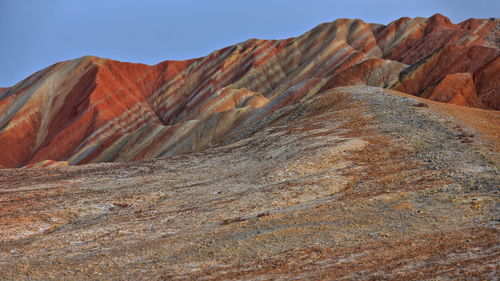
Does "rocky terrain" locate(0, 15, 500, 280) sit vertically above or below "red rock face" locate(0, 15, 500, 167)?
below

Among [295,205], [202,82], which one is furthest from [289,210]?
[202,82]

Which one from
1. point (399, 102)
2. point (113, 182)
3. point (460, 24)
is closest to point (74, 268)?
point (113, 182)

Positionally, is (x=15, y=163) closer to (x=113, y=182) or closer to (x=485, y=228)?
(x=113, y=182)

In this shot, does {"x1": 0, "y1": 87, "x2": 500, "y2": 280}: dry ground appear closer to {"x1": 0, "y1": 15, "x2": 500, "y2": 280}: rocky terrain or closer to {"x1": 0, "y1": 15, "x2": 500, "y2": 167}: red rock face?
{"x1": 0, "y1": 15, "x2": 500, "y2": 280}: rocky terrain

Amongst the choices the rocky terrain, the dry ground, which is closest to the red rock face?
the rocky terrain

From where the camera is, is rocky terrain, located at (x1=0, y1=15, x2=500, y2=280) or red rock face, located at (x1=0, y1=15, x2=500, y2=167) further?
red rock face, located at (x1=0, y1=15, x2=500, y2=167)

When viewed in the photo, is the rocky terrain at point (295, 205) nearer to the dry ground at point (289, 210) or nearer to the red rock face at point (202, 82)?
the dry ground at point (289, 210)

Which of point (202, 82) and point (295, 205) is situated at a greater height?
point (202, 82)

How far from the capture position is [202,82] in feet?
418

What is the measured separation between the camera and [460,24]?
4924 inches

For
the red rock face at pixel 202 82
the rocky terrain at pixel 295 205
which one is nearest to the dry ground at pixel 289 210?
the rocky terrain at pixel 295 205

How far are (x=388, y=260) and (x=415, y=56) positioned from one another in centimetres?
10489

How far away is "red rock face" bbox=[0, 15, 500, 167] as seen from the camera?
7544cm

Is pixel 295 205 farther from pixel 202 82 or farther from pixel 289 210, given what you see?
pixel 202 82
